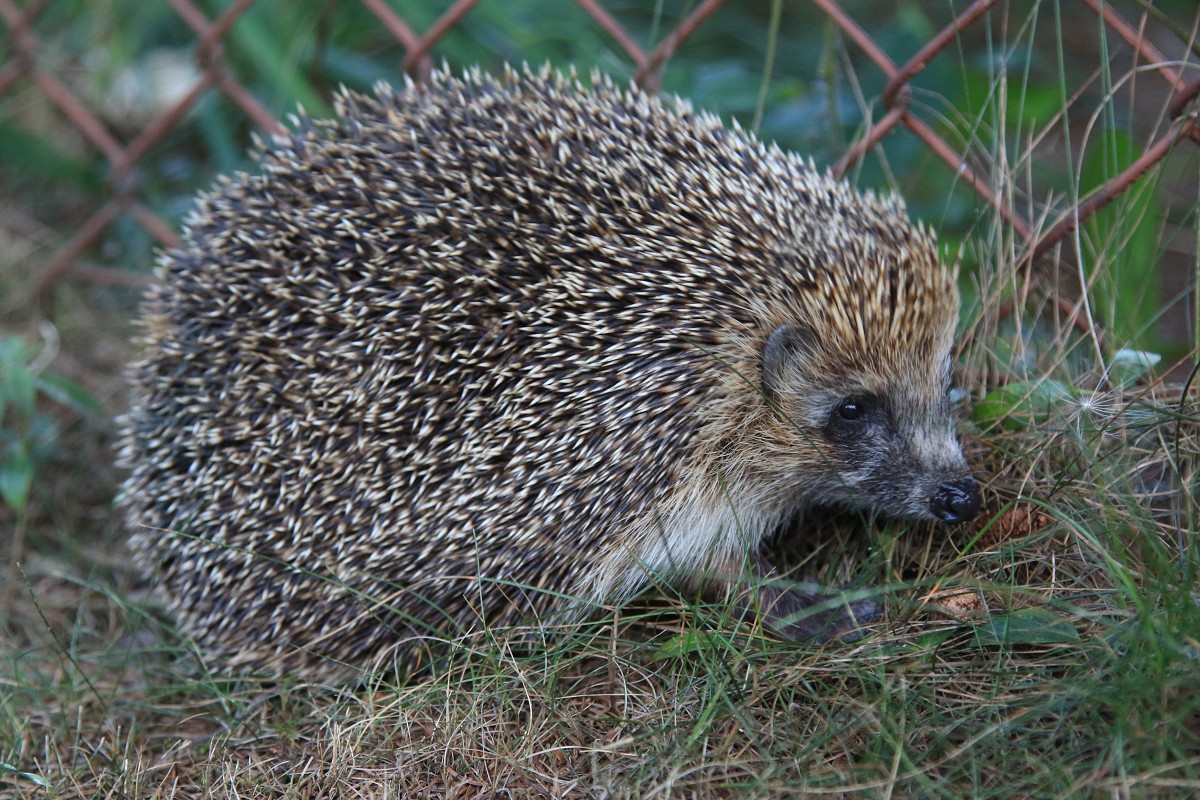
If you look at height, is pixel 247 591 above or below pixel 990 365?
above

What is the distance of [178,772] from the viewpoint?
127 inches

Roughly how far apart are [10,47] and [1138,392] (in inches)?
206

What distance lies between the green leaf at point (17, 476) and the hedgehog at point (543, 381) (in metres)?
1.04

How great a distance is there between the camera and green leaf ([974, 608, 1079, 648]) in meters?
2.68

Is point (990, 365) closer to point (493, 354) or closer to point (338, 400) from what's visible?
point (493, 354)

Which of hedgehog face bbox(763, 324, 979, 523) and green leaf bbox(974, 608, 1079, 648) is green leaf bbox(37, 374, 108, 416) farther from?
green leaf bbox(974, 608, 1079, 648)

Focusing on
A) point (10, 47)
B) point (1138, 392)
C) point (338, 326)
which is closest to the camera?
point (1138, 392)

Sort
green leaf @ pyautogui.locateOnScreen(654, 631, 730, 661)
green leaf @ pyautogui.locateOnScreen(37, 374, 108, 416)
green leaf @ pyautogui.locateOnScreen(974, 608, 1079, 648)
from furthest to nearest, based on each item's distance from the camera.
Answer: green leaf @ pyautogui.locateOnScreen(37, 374, 108, 416), green leaf @ pyautogui.locateOnScreen(654, 631, 730, 661), green leaf @ pyautogui.locateOnScreen(974, 608, 1079, 648)

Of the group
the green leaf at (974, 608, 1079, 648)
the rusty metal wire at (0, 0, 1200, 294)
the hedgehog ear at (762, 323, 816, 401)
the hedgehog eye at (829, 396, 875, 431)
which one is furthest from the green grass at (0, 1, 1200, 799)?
the hedgehog ear at (762, 323, 816, 401)

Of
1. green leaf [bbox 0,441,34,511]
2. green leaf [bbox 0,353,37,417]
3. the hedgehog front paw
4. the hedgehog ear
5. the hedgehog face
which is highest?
green leaf [bbox 0,353,37,417]

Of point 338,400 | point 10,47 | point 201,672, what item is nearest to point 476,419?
point 338,400

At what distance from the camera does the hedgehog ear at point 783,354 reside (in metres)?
3.28

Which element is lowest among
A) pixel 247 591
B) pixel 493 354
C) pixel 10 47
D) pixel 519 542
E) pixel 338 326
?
pixel 519 542

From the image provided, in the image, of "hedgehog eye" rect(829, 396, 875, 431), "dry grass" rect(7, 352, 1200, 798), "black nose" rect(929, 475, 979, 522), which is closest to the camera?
"dry grass" rect(7, 352, 1200, 798)
